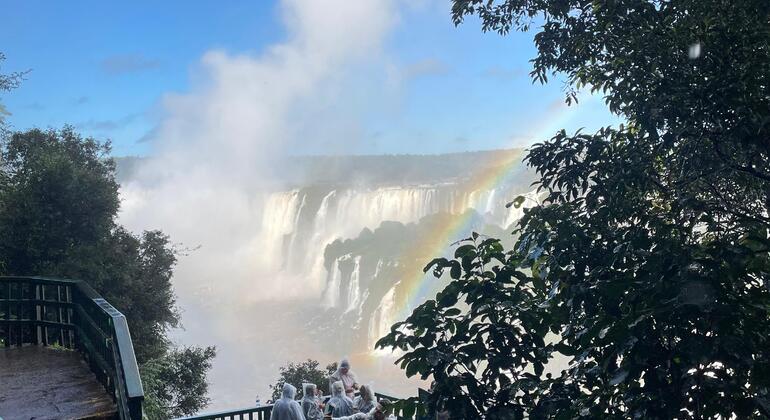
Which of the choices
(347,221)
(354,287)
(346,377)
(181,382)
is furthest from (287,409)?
(347,221)

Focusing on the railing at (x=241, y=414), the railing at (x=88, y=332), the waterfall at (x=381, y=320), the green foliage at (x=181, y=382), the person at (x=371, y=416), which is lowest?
the waterfall at (x=381, y=320)

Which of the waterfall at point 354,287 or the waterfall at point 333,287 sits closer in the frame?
the waterfall at point 354,287

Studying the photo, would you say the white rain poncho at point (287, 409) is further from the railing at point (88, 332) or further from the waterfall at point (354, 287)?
the waterfall at point (354, 287)

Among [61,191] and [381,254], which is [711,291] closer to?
[61,191]

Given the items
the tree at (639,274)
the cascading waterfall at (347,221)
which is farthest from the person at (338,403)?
the cascading waterfall at (347,221)

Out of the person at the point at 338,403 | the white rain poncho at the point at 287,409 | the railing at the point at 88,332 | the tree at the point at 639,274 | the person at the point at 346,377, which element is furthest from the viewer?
the person at the point at 346,377

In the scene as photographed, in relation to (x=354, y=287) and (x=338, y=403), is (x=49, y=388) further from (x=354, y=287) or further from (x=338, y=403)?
(x=354, y=287)

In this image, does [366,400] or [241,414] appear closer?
[366,400]

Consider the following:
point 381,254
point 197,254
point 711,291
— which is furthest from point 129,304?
point 197,254
